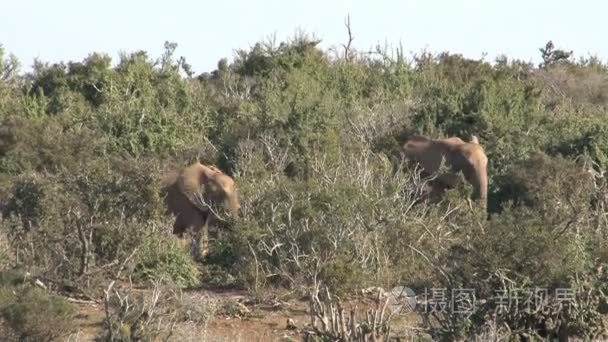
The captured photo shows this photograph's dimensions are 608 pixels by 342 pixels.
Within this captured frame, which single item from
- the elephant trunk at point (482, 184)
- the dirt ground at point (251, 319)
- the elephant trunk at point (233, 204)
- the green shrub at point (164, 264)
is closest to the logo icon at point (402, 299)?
the dirt ground at point (251, 319)

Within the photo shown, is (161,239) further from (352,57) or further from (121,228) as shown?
(352,57)

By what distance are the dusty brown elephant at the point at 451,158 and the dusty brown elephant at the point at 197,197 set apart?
8.81ft

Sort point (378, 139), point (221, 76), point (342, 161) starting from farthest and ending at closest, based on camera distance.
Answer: point (221, 76) → point (378, 139) → point (342, 161)

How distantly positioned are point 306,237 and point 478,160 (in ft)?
18.7

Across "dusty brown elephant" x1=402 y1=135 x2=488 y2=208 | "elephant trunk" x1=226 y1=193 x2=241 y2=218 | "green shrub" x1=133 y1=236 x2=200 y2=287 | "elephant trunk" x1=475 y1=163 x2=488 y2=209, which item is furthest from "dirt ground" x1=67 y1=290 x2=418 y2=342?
"dusty brown elephant" x1=402 y1=135 x2=488 y2=208

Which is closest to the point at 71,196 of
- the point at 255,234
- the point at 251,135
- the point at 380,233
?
the point at 255,234

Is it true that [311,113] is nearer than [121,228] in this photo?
No

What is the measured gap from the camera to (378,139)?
19094 mm

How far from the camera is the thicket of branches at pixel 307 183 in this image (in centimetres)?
1095

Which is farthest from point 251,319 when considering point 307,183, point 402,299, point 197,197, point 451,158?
point 451,158

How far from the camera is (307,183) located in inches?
546

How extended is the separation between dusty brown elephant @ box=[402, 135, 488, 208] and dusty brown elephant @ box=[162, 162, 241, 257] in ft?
8.81

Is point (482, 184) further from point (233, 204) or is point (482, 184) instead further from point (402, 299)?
point (402, 299)

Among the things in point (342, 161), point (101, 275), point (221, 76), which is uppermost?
→ point (221, 76)
